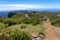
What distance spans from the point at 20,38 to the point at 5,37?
130cm

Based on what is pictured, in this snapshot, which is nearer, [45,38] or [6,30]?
[6,30]

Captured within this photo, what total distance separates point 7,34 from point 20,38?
114cm

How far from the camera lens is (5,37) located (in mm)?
10711

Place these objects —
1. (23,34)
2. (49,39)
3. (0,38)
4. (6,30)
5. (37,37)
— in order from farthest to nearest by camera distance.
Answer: (49,39), (37,37), (23,34), (6,30), (0,38)

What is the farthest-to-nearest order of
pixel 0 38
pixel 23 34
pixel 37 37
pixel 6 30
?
pixel 37 37 → pixel 23 34 → pixel 6 30 → pixel 0 38

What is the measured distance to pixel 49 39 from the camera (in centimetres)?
1717

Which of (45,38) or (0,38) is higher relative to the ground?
(0,38)

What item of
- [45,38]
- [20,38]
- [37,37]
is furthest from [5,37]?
[45,38]

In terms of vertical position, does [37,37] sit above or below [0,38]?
below

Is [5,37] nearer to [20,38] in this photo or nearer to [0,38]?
[0,38]

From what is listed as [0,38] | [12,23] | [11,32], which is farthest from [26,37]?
[12,23]

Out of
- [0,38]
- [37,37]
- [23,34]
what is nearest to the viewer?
[0,38]

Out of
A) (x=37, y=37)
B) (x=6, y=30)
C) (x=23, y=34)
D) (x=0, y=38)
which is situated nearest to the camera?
(x=0, y=38)

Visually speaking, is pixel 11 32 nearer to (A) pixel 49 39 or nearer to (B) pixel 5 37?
(B) pixel 5 37
